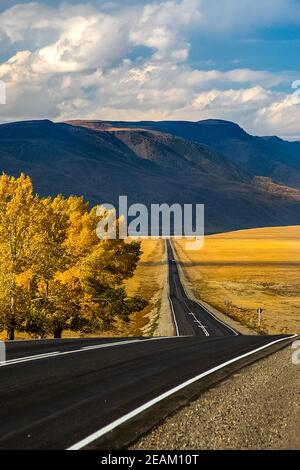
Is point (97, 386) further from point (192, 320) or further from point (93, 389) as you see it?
point (192, 320)

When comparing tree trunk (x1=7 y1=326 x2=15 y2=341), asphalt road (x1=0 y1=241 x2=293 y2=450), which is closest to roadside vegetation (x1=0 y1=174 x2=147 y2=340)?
tree trunk (x1=7 y1=326 x2=15 y2=341)

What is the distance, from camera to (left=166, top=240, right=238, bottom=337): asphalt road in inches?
1706

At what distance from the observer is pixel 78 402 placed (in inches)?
409

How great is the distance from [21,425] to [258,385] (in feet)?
20.2

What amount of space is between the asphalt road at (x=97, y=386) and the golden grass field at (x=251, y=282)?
102 feet

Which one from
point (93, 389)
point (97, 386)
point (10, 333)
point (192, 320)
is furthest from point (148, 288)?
point (93, 389)

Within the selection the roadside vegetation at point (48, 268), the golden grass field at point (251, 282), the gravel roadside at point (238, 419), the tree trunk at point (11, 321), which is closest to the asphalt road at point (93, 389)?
the gravel roadside at point (238, 419)

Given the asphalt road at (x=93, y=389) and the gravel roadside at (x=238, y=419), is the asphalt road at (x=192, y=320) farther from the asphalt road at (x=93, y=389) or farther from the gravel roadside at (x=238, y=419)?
the gravel roadside at (x=238, y=419)

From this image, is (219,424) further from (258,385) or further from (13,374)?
(13,374)

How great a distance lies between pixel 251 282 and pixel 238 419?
85862 millimetres

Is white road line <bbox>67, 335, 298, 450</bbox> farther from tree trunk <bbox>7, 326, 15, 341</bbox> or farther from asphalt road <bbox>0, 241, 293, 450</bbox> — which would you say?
tree trunk <bbox>7, 326, 15, 341</bbox>

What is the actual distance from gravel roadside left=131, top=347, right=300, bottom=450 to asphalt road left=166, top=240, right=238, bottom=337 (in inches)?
1145

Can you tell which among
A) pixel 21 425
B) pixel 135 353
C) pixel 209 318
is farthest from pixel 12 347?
pixel 209 318

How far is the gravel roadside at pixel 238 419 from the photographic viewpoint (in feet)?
28.0
